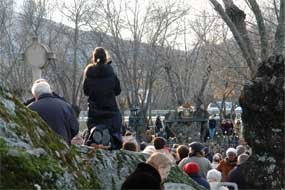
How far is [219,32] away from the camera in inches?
1811

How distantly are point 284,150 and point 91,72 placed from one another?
2.38m

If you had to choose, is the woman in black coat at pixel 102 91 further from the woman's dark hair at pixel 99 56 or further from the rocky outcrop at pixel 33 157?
the rocky outcrop at pixel 33 157

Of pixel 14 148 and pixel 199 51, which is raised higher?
pixel 199 51

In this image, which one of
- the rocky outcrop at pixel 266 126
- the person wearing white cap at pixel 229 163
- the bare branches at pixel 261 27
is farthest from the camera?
the bare branches at pixel 261 27

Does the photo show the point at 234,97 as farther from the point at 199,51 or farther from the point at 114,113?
the point at 114,113

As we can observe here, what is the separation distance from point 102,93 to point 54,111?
197cm

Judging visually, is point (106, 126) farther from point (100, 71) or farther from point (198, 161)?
point (198, 161)

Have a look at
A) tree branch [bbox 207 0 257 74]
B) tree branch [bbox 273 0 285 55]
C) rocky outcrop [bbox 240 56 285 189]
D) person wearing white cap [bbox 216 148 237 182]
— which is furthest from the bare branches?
rocky outcrop [bbox 240 56 285 189]

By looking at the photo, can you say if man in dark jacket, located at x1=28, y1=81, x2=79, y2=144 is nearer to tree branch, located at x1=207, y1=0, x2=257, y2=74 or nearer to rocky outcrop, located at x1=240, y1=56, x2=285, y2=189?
rocky outcrop, located at x1=240, y1=56, x2=285, y2=189

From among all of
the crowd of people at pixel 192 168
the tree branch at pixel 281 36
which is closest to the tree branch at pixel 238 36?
the tree branch at pixel 281 36

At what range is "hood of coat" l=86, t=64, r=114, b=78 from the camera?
8.05 metres

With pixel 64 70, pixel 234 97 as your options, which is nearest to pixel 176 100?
pixel 64 70

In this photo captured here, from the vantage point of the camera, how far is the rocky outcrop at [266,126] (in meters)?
8.33

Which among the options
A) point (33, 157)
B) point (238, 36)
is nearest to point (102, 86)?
point (33, 157)
